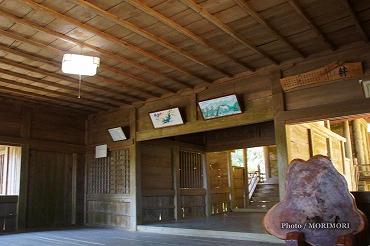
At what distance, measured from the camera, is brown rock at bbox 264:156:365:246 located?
11.4 feet

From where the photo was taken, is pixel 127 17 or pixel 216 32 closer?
pixel 127 17

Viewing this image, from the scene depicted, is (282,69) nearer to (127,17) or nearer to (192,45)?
(192,45)

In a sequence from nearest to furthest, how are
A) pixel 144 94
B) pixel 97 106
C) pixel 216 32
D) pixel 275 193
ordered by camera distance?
pixel 216 32 → pixel 144 94 → pixel 97 106 → pixel 275 193

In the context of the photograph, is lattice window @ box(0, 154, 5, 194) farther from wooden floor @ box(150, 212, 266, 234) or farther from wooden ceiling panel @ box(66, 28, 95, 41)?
wooden ceiling panel @ box(66, 28, 95, 41)

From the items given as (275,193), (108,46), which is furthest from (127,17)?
(275,193)

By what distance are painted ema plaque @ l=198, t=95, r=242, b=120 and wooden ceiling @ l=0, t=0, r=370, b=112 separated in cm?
50

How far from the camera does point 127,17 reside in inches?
174

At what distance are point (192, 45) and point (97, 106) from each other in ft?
14.1

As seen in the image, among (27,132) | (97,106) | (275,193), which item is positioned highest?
(97,106)

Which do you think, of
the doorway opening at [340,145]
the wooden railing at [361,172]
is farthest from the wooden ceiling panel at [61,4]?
the wooden railing at [361,172]

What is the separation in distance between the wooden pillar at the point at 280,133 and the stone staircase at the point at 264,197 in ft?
21.7

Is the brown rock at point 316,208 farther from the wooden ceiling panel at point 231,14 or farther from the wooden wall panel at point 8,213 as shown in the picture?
the wooden wall panel at point 8,213

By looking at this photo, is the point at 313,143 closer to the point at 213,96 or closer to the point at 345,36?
the point at 213,96

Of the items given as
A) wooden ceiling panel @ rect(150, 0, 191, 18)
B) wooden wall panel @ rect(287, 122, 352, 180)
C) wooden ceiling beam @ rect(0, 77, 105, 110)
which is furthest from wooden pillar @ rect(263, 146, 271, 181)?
wooden ceiling panel @ rect(150, 0, 191, 18)
